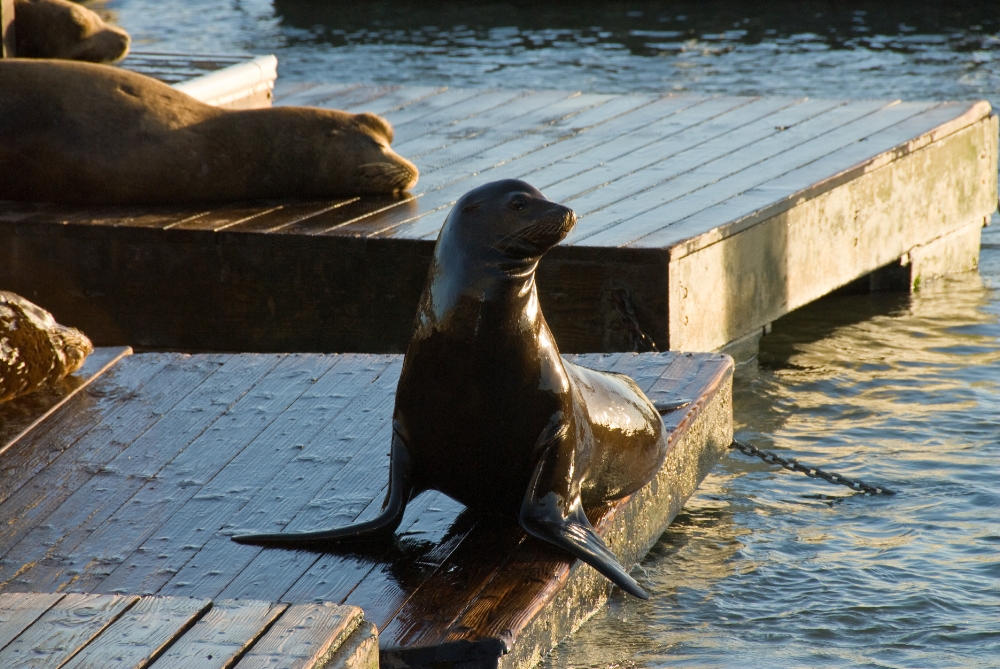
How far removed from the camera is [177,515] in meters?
3.63

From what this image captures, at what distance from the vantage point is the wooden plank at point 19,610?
246cm

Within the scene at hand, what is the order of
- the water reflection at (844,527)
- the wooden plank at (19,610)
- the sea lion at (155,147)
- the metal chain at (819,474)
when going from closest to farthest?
the wooden plank at (19,610), the water reflection at (844,527), the metal chain at (819,474), the sea lion at (155,147)

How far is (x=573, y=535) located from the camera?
331cm

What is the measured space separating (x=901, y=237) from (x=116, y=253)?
3.81 meters

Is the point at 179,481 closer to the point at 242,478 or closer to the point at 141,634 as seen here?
the point at 242,478

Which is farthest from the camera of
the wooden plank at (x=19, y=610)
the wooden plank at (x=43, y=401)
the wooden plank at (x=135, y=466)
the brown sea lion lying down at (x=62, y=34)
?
the brown sea lion lying down at (x=62, y=34)

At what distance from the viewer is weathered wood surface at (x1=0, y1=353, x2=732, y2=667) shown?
318 centimetres

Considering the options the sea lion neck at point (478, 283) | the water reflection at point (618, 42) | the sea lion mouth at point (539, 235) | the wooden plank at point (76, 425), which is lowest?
the water reflection at point (618, 42)

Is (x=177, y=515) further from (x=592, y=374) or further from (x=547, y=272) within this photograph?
(x=547, y=272)

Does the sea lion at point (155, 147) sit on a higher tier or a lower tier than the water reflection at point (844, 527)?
higher

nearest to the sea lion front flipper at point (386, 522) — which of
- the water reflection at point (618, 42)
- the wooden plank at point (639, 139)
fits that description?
the wooden plank at point (639, 139)

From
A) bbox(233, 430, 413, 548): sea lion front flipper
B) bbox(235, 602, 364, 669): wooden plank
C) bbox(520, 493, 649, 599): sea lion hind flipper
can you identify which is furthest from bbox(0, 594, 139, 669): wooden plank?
bbox(520, 493, 649, 599): sea lion hind flipper

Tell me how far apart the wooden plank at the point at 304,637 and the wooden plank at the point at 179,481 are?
33.3 inches

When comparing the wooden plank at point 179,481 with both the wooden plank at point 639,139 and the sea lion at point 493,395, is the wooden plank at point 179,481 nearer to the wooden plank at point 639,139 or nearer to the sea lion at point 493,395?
the sea lion at point 493,395
